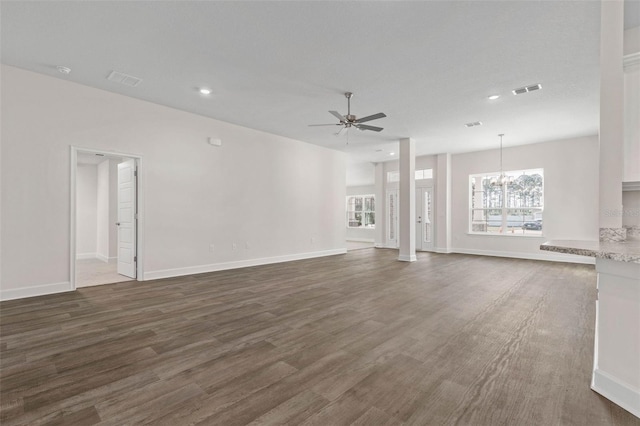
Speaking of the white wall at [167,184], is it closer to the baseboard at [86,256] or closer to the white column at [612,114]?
the baseboard at [86,256]

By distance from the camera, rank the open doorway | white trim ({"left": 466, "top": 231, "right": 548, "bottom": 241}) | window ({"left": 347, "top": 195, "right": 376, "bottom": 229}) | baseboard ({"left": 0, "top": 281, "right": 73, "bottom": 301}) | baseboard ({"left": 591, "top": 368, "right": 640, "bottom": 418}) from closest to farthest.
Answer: baseboard ({"left": 591, "top": 368, "right": 640, "bottom": 418}) < baseboard ({"left": 0, "top": 281, "right": 73, "bottom": 301}) < the open doorway < white trim ({"left": 466, "top": 231, "right": 548, "bottom": 241}) < window ({"left": 347, "top": 195, "right": 376, "bottom": 229})

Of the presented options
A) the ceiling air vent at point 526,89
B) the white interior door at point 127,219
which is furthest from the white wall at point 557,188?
the white interior door at point 127,219

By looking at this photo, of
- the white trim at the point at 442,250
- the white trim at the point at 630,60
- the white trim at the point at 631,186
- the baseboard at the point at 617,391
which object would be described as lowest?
the white trim at the point at 442,250

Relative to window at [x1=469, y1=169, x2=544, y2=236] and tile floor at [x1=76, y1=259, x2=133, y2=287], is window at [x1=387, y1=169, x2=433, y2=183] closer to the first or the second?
window at [x1=469, y1=169, x2=544, y2=236]

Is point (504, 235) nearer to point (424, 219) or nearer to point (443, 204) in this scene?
point (443, 204)

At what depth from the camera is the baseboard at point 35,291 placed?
12.8ft

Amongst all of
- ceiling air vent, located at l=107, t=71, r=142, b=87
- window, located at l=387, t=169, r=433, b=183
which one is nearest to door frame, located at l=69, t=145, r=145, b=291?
ceiling air vent, located at l=107, t=71, r=142, b=87

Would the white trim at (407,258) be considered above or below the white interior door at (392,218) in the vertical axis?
below

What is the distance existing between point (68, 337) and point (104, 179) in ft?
21.4

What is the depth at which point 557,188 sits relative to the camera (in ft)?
24.5

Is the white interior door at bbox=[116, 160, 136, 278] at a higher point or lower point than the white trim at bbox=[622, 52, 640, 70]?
lower

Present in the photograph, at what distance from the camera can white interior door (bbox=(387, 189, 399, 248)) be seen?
10461 mm

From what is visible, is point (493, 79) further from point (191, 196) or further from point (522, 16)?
point (191, 196)

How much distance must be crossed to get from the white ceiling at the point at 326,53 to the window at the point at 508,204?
2.73m
